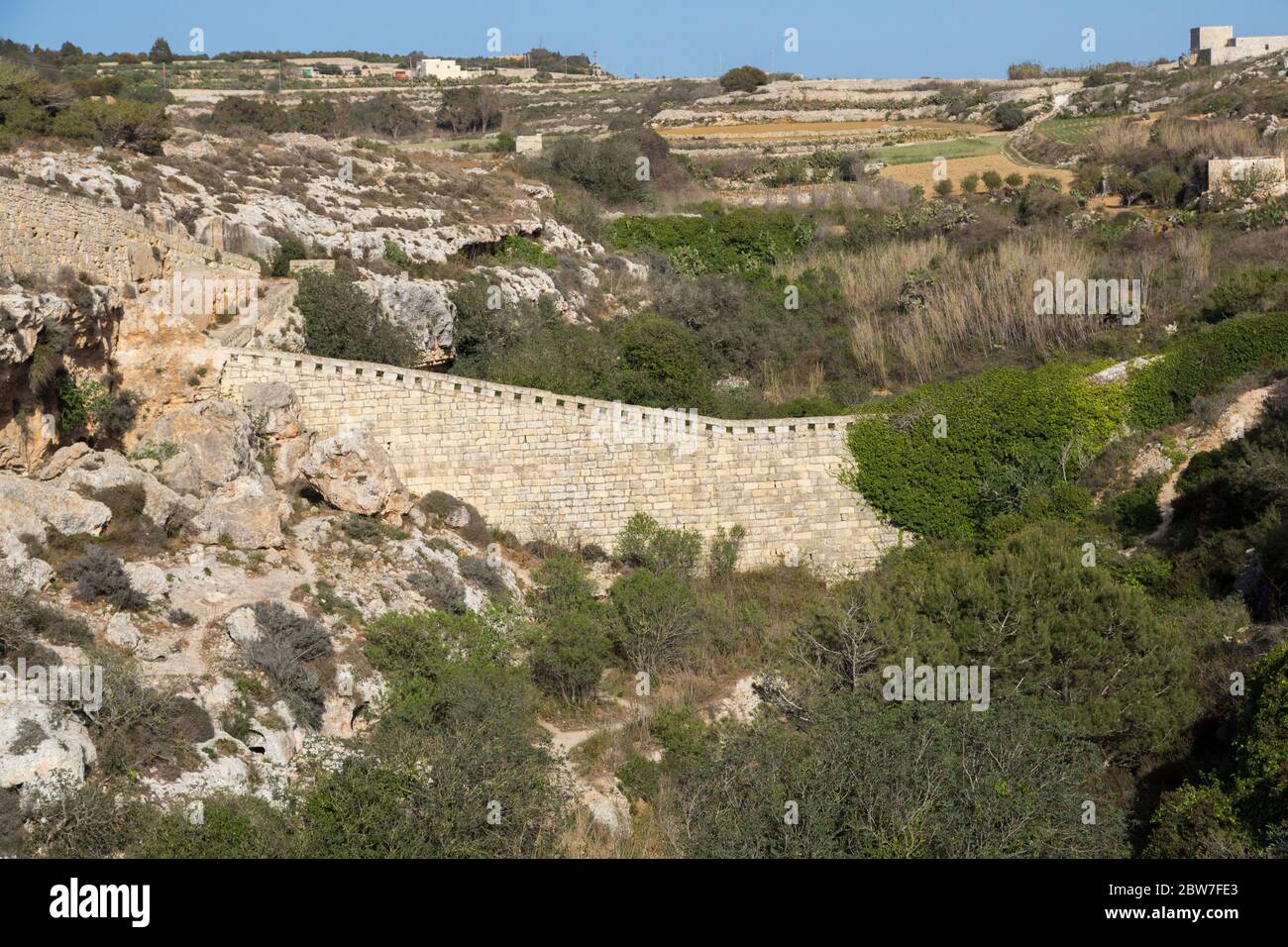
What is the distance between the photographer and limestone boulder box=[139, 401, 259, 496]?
21.9 metres

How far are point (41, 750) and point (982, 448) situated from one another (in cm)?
1746

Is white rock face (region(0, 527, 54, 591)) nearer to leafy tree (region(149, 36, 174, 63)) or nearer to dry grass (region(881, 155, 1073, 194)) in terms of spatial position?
dry grass (region(881, 155, 1073, 194))

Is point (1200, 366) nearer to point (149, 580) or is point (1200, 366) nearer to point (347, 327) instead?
point (347, 327)

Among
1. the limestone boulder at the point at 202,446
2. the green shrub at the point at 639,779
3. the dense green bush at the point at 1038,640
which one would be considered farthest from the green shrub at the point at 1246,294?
the limestone boulder at the point at 202,446

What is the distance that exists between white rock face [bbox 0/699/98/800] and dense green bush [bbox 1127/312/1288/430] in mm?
19779

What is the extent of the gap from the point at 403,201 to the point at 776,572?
18.4m

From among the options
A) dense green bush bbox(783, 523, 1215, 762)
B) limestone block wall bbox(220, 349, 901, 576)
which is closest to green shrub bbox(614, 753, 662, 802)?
dense green bush bbox(783, 523, 1215, 762)

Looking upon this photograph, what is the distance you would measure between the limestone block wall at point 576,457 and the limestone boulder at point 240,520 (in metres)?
2.91

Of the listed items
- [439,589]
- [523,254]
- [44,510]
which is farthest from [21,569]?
[523,254]

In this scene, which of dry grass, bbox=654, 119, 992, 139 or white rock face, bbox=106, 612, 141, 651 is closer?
white rock face, bbox=106, 612, 141, 651

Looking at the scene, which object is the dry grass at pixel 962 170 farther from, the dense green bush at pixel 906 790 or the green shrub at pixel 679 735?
the dense green bush at pixel 906 790
